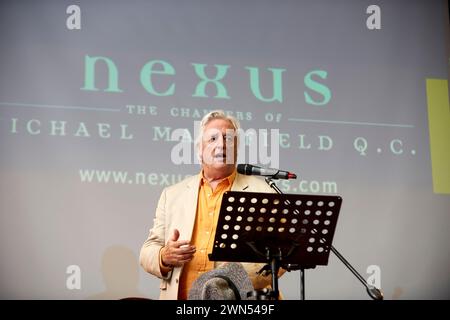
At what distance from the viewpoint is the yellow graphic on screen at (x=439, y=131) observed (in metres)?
5.53

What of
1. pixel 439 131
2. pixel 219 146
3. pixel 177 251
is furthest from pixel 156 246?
pixel 439 131

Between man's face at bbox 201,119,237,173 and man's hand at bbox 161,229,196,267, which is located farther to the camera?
man's face at bbox 201,119,237,173

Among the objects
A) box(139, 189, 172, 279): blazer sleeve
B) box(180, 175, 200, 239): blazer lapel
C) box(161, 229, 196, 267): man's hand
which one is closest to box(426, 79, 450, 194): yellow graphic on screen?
box(180, 175, 200, 239): blazer lapel

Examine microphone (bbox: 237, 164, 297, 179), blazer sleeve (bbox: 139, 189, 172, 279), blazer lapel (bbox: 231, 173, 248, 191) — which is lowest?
blazer sleeve (bbox: 139, 189, 172, 279)

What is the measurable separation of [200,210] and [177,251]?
55 centimetres

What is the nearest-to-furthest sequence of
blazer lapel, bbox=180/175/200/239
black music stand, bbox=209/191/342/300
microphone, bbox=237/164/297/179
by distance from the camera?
black music stand, bbox=209/191/342/300, microphone, bbox=237/164/297/179, blazer lapel, bbox=180/175/200/239

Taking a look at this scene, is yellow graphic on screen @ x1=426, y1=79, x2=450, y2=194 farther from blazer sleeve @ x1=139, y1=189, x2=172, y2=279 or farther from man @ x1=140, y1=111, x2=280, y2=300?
blazer sleeve @ x1=139, y1=189, x2=172, y2=279

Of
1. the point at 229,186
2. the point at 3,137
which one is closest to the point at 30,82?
the point at 3,137

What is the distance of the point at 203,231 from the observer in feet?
13.9

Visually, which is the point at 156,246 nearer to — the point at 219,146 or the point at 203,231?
the point at 203,231

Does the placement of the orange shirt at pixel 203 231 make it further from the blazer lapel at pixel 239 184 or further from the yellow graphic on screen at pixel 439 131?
the yellow graphic on screen at pixel 439 131

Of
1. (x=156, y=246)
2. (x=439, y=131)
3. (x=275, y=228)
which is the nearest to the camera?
Result: (x=275, y=228)

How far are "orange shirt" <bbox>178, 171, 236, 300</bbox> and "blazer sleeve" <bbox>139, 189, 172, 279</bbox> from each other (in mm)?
123

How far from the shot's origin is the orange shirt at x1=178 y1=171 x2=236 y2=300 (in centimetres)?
411
